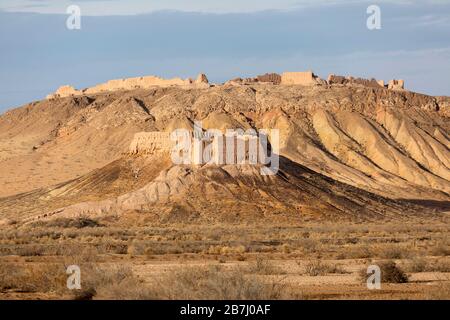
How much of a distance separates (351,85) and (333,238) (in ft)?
315

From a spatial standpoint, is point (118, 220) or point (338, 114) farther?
point (338, 114)

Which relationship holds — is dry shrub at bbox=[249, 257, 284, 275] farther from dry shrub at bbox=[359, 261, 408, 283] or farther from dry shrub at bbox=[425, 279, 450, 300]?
dry shrub at bbox=[425, 279, 450, 300]

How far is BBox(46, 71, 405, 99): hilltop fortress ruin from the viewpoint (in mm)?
148350

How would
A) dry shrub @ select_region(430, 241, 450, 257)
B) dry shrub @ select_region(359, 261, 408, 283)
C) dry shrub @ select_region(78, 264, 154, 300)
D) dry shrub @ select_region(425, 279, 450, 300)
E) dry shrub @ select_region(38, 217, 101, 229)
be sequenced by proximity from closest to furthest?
dry shrub @ select_region(78, 264, 154, 300), dry shrub @ select_region(425, 279, 450, 300), dry shrub @ select_region(359, 261, 408, 283), dry shrub @ select_region(430, 241, 450, 257), dry shrub @ select_region(38, 217, 101, 229)

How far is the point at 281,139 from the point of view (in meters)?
122

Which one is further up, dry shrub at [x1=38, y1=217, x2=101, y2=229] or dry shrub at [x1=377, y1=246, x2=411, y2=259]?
dry shrub at [x1=377, y1=246, x2=411, y2=259]

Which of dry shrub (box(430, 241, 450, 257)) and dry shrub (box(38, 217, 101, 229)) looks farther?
dry shrub (box(38, 217, 101, 229))

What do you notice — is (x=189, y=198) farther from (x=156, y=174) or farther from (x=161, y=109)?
(x=161, y=109)

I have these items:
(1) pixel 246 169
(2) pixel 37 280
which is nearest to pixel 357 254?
(2) pixel 37 280

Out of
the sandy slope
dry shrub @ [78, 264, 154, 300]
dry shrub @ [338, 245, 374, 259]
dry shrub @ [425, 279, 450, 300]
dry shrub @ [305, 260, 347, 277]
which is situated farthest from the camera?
the sandy slope

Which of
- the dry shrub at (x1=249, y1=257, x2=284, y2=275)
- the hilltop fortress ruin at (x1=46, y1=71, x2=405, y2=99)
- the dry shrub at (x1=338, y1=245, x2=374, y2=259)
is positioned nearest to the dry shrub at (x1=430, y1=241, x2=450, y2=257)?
the dry shrub at (x1=338, y1=245, x2=374, y2=259)
